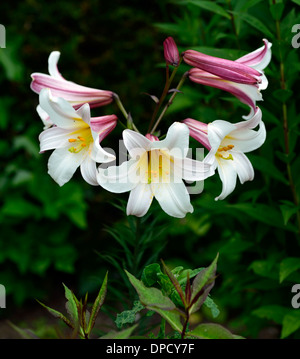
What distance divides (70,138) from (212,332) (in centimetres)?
76

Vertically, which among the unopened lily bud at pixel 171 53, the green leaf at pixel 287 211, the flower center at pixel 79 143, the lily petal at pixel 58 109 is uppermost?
the unopened lily bud at pixel 171 53

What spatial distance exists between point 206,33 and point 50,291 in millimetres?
2193

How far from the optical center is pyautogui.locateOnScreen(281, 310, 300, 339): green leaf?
1593 mm

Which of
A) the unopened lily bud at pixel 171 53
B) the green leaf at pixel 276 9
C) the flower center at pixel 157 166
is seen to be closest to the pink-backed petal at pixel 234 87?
the unopened lily bud at pixel 171 53

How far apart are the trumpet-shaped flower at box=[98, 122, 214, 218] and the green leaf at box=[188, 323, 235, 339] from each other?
501mm

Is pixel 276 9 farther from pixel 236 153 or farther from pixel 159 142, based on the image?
pixel 159 142

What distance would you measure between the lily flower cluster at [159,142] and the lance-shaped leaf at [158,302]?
1.46 ft

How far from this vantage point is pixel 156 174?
128cm

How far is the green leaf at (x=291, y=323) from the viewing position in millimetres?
1593

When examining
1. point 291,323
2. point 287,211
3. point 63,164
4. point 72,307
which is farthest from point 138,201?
point 291,323

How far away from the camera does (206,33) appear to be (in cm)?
208

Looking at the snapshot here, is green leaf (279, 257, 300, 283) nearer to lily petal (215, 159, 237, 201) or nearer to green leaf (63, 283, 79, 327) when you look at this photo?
lily petal (215, 159, 237, 201)

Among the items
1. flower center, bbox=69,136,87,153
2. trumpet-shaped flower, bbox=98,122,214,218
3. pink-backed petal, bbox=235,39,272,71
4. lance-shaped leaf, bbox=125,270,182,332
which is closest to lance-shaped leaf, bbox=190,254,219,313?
lance-shaped leaf, bbox=125,270,182,332

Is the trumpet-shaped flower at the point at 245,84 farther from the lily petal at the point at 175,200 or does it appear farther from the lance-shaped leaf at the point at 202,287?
the lance-shaped leaf at the point at 202,287
